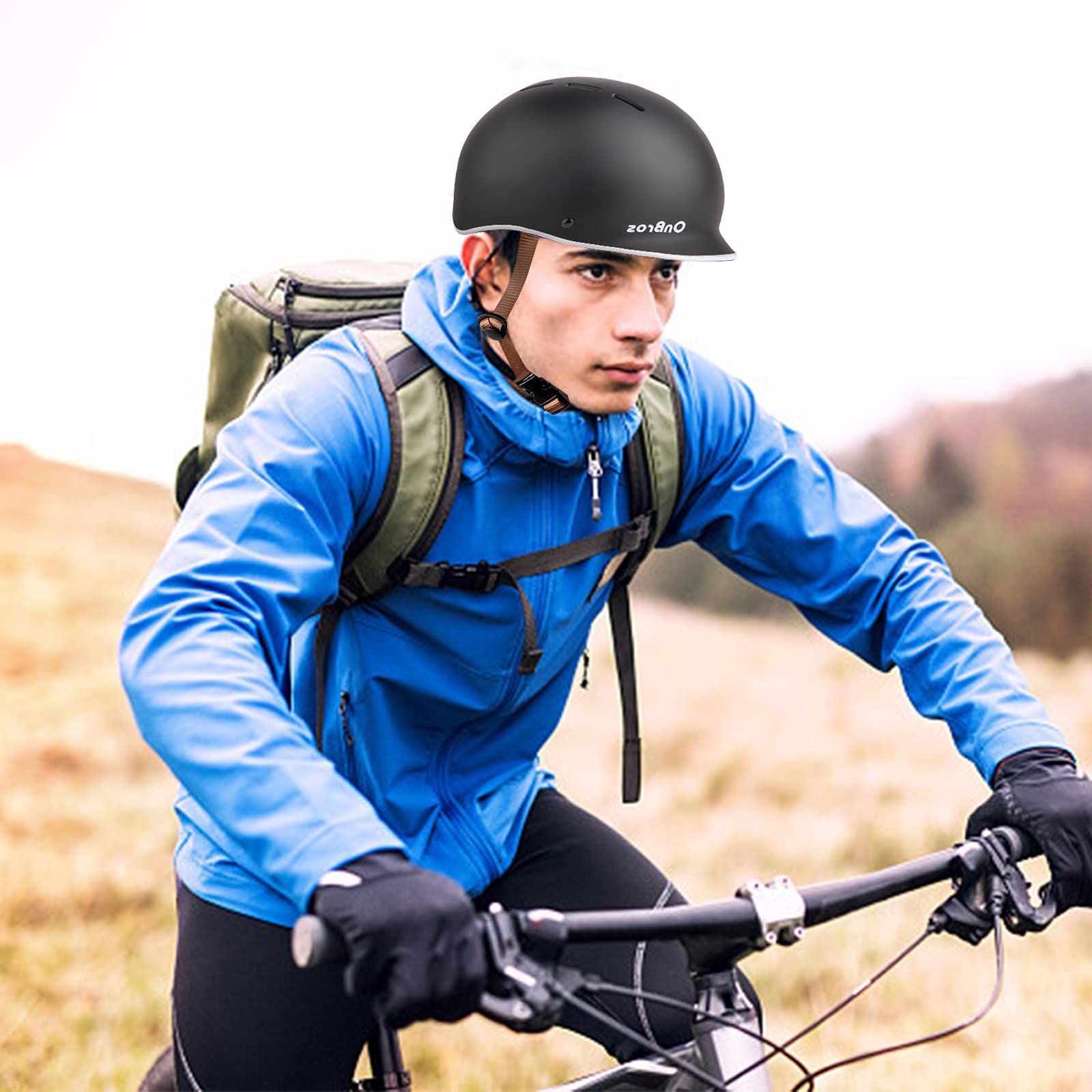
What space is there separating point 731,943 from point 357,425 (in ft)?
3.30

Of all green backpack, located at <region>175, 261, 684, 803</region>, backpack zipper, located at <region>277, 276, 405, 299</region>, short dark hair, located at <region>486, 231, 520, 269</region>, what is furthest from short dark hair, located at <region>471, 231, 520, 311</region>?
backpack zipper, located at <region>277, 276, 405, 299</region>

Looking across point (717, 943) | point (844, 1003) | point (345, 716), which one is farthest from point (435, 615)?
point (844, 1003)

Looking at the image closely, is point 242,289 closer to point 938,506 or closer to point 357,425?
point 357,425

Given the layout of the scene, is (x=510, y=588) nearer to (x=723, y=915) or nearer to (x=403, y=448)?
(x=403, y=448)

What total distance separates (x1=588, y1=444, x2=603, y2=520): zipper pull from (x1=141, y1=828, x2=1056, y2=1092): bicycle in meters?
0.85

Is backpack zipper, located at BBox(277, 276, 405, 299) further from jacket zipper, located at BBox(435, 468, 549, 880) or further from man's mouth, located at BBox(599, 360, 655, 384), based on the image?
jacket zipper, located at BBox(435, 468, 549, 880)

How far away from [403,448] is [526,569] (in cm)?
34

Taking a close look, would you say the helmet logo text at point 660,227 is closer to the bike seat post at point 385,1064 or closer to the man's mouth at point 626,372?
the man's mouth at point 626,372

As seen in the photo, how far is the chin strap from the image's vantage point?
300 centimetres

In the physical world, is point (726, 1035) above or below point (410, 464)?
below

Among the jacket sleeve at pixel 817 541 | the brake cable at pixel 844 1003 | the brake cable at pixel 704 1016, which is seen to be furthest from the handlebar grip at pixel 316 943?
the jacket sleeve at pixel 817 541

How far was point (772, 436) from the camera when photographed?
11.1 feet

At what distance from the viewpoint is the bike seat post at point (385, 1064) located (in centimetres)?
312

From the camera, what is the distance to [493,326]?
119 inches
